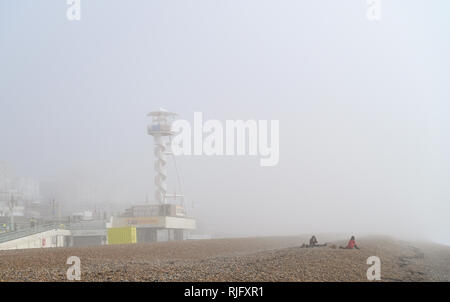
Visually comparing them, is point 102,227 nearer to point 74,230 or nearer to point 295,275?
point 74,230

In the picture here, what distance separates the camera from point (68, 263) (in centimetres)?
2428

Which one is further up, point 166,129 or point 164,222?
point 166,129

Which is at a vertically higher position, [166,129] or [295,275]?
[166,129]

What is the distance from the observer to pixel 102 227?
8088 cm

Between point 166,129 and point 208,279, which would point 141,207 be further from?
point 208,279

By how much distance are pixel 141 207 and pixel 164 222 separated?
737 cm

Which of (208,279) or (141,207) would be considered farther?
(141,207)
